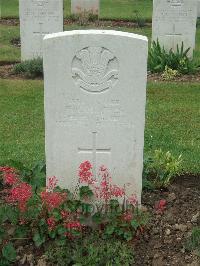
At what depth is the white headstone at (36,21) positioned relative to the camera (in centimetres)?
1080

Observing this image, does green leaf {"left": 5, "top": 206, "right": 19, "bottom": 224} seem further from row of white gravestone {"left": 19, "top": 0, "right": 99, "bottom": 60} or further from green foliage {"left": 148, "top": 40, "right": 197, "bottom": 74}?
row of white gravestone {"left": 19, "top": 0, "right": 99, "bottom": 60}

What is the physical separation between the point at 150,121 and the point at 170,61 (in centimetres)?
305

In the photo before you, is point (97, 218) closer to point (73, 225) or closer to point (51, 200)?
point (73, 225)

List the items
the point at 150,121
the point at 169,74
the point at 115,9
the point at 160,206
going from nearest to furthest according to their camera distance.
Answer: the point at 160,206
the point at 150,121
the point at 169,74
the point at 115,9

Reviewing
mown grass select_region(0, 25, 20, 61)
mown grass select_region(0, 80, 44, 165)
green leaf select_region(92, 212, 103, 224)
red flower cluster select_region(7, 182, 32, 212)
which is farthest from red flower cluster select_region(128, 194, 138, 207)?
mown grass select_region(0, 25, 20, 61)

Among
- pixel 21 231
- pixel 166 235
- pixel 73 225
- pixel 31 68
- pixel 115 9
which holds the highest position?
pixel 115 9

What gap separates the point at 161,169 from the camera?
544cm

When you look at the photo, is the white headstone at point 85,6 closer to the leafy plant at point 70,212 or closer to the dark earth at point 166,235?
the dark earth at point 166,235

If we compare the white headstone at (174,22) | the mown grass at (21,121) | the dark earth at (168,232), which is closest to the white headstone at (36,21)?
the mown grass at (21,121)

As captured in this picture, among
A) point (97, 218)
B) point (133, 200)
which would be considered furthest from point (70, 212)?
point (133, 200)

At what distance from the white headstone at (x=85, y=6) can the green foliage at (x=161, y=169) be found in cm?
1222

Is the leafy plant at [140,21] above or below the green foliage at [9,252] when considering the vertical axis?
above

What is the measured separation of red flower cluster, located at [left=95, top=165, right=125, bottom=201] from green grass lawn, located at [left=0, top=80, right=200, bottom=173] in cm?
137

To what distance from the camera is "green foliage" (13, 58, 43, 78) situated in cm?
1027
